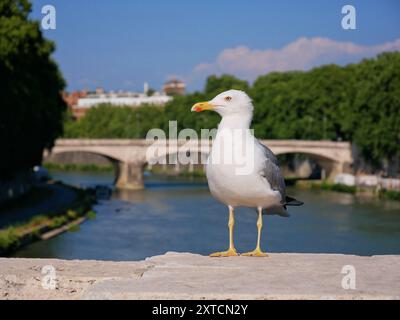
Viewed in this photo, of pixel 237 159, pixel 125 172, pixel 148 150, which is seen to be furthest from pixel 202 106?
pixel 148 150

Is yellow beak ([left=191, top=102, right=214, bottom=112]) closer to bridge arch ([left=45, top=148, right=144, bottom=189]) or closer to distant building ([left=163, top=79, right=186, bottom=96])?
bridge arch ([left=45, top=148, right=144, bottom=189])

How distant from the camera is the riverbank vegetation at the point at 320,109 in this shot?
5422 centimetres

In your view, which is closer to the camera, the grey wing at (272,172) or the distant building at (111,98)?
the grey wing at (272,172)

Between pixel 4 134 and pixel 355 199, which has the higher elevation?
pixel 4 134

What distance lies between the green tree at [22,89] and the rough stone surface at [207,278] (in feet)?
87.8

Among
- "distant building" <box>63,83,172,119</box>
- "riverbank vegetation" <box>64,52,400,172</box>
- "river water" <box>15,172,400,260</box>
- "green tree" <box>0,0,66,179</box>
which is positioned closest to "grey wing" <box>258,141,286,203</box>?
"river water" <box>15,172,400,260</box>

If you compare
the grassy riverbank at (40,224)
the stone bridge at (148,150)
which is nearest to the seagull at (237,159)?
the grassy riverbank at (40,224)

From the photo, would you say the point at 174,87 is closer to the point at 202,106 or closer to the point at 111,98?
the point at 111,98

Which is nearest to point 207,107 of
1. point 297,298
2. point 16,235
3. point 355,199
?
point 297,298

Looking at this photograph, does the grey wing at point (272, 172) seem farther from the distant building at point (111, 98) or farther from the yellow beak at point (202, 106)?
the distant building at point (111, 98)

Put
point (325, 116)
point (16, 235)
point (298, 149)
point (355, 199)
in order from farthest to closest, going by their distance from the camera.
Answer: point (325, 116) → point (298, 149) → point (355, 199) → point (16, 235)
